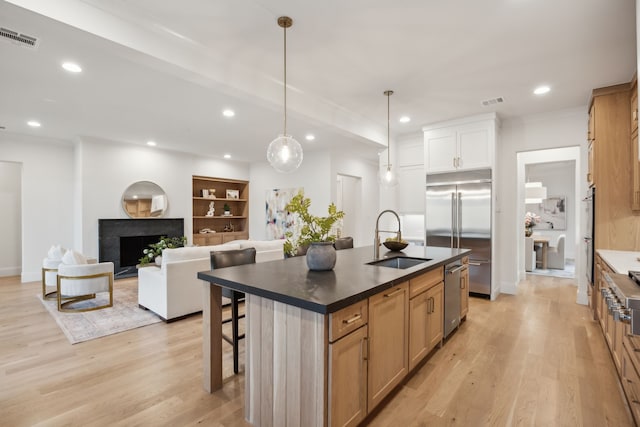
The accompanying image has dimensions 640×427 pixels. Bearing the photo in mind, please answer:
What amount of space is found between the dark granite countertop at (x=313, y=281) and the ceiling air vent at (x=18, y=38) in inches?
90.2

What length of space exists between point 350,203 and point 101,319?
19.1 feet

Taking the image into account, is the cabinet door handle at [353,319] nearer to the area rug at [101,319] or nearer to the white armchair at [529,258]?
the area rug at [101,319]

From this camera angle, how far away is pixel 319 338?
4.97 ft

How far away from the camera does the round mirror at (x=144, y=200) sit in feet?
20.7

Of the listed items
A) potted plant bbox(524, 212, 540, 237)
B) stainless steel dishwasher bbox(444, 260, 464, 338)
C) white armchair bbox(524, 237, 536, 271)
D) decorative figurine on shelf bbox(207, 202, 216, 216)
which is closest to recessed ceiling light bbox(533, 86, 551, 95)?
stainless steel dishwasher bbox(444, 260, 464, 338)

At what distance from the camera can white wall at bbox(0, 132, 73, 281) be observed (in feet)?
18.7

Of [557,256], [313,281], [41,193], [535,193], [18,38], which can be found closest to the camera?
[313,281]

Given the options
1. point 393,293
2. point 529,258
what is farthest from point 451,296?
point 529,258

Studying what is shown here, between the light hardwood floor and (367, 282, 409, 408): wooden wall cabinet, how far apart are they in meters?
0.20

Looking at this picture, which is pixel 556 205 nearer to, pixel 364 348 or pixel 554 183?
pixel 554 183

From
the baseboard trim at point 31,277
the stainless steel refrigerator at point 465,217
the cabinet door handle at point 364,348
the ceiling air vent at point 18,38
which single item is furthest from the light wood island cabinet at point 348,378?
the baseboard trim at point 31,277

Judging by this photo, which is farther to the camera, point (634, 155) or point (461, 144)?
point (461, 144)

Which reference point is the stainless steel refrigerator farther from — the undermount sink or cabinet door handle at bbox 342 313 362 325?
cabinet door handle at bbox 342 313 362 325

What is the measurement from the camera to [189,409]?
205cm
